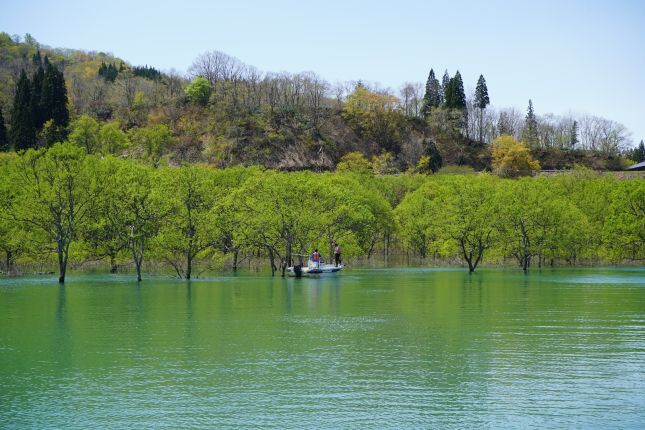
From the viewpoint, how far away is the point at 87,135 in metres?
149

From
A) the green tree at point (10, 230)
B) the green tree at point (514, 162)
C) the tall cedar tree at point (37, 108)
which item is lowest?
the green tree at point (10, 230)

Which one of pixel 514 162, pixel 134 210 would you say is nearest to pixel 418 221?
pixel 134 210

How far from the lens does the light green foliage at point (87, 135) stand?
481ft

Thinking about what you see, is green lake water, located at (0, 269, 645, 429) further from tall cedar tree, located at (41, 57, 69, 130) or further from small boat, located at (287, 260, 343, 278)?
tall cedar tree, located at (41, 57, 69, 130)

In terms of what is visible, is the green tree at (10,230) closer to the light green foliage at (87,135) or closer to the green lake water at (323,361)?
the green lake water at (323,361)

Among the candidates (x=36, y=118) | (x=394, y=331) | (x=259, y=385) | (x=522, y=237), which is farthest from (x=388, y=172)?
(x=259, y=385)

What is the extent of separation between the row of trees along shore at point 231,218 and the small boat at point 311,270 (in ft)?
6.62

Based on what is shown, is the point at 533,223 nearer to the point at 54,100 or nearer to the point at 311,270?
the point at 311,270

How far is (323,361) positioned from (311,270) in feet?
151

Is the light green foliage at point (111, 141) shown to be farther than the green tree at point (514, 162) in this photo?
No

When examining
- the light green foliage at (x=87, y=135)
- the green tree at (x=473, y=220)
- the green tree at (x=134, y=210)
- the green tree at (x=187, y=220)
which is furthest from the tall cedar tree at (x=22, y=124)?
the green tree at (x=473, y=220)

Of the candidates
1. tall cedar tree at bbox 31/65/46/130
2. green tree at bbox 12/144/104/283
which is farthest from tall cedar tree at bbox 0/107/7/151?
green tree at bbox 12/144/104/283

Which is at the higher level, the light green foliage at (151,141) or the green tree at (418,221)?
the light green foliage at (151,141)

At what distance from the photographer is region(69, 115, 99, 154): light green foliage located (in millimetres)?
146625
